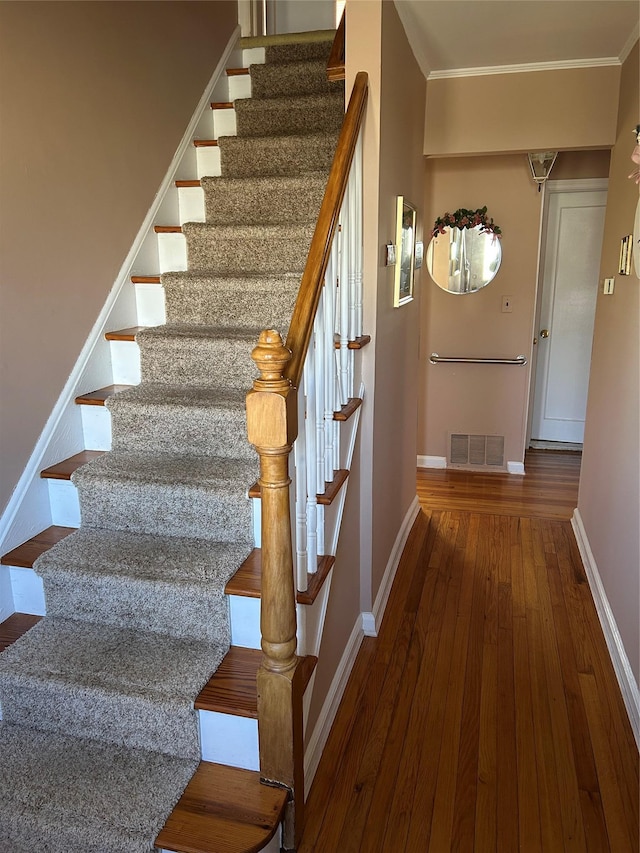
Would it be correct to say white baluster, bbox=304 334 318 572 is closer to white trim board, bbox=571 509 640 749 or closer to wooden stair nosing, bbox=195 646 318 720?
wooden stair nosing, bbox=195 646 318 720

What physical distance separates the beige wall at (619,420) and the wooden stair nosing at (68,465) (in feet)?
6.43

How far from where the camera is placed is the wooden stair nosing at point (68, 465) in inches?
83.2

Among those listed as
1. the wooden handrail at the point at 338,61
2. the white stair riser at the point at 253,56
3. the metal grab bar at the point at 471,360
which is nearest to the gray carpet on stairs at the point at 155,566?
the wooden handrail at the point at 338,61

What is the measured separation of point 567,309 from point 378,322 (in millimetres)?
3208

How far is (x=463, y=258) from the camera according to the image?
4430mm

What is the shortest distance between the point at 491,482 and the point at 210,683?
3245 millimetres

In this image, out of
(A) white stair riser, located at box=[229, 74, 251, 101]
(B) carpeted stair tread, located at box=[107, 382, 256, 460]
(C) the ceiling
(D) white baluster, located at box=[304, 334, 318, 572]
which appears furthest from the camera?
(A) white stair riser, located at box=[229, 74, 251, 101]

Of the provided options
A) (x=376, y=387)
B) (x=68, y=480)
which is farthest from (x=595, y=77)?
(x=68, y=480)

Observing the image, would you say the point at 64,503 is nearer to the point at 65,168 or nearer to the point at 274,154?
the point at 65,168

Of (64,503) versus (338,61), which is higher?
(338,61)

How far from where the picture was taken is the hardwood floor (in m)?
1.74

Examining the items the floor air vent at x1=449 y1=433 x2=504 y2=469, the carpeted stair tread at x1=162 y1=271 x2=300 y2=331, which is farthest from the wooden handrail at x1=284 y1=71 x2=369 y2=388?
the floor air vent at x1=449 y1=433 x2=504 y2=469

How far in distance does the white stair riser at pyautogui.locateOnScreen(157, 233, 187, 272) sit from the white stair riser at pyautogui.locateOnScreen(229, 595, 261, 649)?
66.2 inches

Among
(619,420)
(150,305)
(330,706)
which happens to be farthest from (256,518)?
(619,420)
